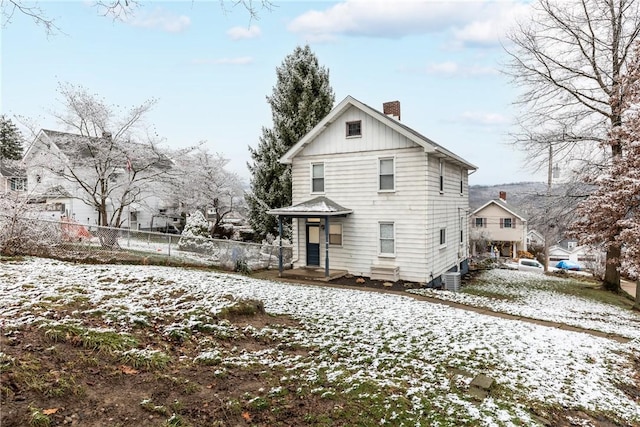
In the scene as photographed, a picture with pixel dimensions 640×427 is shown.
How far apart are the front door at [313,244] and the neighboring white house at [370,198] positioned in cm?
5

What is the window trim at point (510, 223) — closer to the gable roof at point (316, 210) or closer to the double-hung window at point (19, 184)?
the gable roof at point (316, 210)

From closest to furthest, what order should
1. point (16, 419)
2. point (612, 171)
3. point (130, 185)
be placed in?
1. point (16, 419)
2. point (612, 171)
3. point (130, 185)

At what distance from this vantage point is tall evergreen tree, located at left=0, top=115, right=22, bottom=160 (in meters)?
45.6

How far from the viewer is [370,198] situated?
53.5 ft

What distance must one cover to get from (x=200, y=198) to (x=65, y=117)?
43.0 ft

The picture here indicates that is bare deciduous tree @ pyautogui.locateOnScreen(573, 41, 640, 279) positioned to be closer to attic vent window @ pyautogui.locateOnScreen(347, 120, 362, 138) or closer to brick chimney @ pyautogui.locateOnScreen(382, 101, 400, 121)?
brick chimney @ pyautogui.locateOnScreen(382, 101, 400, 121)

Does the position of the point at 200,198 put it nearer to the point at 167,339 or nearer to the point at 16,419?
the point at 167,339

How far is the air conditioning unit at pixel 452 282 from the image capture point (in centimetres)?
1539

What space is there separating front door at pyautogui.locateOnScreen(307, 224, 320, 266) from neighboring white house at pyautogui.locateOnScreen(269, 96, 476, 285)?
50 mm

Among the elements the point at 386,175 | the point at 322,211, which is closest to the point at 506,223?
the point at 386,175

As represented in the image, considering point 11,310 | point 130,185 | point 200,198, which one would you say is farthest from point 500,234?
point 11,310

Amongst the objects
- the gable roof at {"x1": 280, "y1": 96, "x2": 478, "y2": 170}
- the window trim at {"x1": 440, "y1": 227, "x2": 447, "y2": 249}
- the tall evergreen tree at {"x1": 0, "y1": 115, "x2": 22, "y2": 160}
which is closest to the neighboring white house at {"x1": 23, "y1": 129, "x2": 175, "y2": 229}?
the gable roof at {"x1": 280, "y1": 96, "x2": 478, "y2": 170}

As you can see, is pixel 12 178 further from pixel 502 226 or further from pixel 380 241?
pixel 502 226

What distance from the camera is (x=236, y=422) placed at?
4.14 meters
